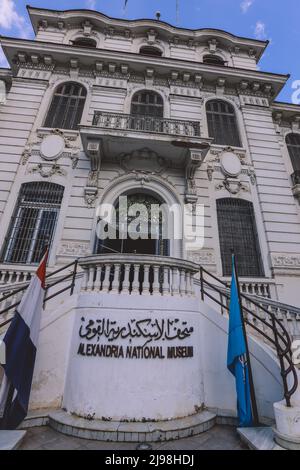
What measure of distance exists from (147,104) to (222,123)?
3.66m

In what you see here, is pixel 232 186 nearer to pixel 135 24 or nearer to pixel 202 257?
pixel 202 257

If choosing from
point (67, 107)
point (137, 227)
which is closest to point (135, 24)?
point (67, 107)

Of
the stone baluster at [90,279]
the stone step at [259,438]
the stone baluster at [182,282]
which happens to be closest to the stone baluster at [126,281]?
the stone baluster at [90,279]

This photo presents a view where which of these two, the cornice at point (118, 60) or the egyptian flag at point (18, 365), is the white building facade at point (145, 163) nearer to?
the cornice at point (118, 60)

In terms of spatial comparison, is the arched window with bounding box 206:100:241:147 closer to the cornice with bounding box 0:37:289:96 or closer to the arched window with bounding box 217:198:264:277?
the cornice with bounding box 0:37:289:96

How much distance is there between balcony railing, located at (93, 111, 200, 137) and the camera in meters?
9.10

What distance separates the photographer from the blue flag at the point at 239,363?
3.98m

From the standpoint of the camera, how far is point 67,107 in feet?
35.0

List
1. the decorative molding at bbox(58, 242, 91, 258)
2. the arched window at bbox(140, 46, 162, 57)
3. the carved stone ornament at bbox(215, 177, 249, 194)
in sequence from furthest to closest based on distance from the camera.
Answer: the arched window at bbox(140, 46, 162, 57), the carved stone ornament at bbox(215, 177, 249, 194), the decorative molding at bbox(58, 242, 91, 258)

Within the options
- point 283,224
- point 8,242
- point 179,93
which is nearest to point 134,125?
point 179,93

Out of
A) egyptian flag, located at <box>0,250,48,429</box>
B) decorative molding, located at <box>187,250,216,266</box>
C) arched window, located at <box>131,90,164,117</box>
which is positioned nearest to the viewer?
egyptian flag, located at <box>0,250,48,429</box>

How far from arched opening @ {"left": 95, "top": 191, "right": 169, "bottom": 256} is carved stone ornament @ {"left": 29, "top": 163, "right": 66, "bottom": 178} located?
249cm

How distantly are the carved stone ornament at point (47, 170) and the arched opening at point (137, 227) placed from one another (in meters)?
2.49

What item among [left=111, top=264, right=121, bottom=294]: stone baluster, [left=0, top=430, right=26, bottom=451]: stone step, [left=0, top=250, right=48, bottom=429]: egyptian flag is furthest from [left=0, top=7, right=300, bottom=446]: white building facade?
[left=0, top=430, right=26, bottom=451]: stone step
